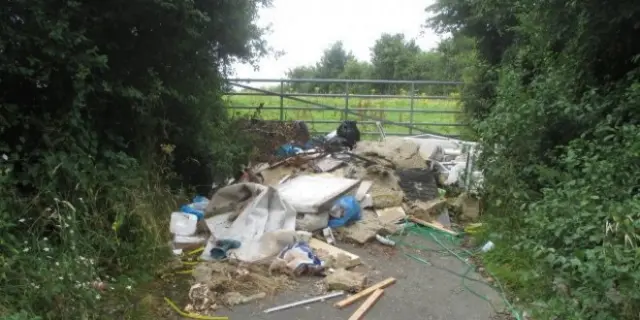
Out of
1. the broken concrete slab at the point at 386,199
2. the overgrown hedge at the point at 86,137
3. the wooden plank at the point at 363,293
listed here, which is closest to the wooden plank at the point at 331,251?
the wooden plank at the point at 363,293

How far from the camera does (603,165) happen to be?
3.63m

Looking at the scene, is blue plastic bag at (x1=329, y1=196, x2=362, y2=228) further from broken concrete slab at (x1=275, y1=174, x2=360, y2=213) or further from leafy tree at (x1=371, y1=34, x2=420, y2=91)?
leafy tree at (x1=371, y1=34, x2=420, y2=91)

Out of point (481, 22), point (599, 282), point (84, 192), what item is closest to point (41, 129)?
point (84, 192)

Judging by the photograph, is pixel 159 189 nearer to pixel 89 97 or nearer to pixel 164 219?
pixel 164 219

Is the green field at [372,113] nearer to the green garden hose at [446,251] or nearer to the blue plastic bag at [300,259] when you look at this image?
the green garden hose at [446,251]

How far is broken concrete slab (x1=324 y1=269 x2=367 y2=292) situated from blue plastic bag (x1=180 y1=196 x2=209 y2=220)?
171cm

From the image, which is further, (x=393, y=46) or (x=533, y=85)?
(x=393, y=46)

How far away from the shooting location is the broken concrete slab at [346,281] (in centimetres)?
382

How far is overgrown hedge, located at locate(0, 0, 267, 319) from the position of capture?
2916 millimetres

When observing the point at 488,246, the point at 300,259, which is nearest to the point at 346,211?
the point at 300,259

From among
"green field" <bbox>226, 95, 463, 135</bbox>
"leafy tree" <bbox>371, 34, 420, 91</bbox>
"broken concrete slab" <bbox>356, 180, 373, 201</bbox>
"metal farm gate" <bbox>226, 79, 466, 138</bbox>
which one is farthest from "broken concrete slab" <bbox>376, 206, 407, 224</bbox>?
"leafy tree" <bbox>371, 34, 420, 91</bbox>

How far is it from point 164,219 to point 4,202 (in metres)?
1.62

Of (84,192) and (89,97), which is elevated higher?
(89,97)

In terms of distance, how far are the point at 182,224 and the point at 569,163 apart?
128 inches
